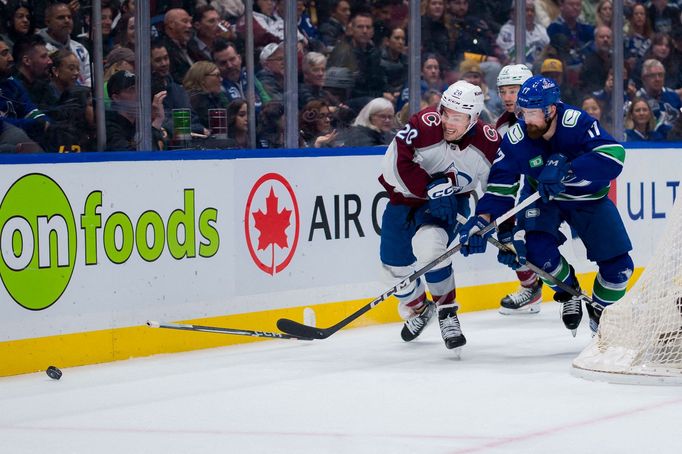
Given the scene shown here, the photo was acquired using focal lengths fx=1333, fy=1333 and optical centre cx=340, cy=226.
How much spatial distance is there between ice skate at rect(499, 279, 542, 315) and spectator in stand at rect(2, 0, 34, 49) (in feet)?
9.20

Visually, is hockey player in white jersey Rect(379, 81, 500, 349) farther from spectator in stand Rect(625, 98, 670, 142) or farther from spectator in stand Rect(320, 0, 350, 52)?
spectator in stand Rect(625, 98, 670, 142)

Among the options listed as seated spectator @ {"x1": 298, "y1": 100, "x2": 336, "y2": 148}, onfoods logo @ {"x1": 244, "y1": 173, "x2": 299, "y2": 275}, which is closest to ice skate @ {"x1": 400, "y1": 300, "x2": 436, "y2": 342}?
onfoods logo @ {"x1": 244, "y1": 173, "x2": 299, "y2": 275}

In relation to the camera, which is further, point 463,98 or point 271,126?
point 271,126

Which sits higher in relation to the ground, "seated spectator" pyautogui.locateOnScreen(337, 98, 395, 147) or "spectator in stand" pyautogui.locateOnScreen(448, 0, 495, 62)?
"spectator in stand" pyautogui.locateOnScreen(448, 0, 495, 62)

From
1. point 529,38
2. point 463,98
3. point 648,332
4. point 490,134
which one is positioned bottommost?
point 648,332

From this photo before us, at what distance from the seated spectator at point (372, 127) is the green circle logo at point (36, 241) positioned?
188 cm

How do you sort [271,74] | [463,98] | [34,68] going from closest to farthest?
[34,68] → [463,98] → [271,74]

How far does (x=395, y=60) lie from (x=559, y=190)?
193 cm

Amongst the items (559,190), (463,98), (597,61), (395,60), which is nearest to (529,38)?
(597,61)

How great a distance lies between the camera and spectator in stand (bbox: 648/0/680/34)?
8242 millimetres

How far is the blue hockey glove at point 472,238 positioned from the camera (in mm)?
5242

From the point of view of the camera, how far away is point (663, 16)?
8.34 metres

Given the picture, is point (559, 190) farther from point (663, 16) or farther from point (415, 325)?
point (663, 16)

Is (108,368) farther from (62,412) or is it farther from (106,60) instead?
(106,60)
